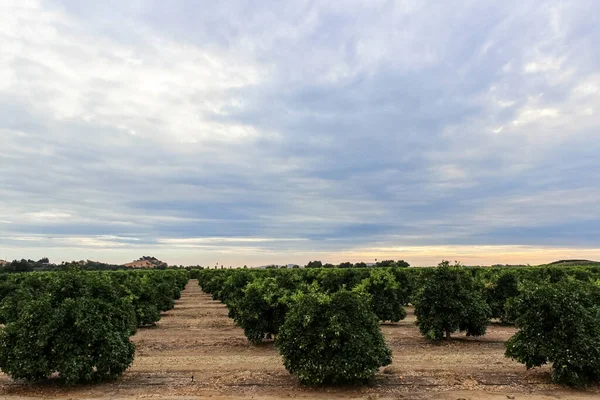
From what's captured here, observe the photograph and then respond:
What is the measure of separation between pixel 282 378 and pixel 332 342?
2.20 m

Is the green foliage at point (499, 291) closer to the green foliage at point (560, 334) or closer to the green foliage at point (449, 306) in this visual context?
the green foliage at point (449, 306)

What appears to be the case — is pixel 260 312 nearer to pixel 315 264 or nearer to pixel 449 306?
pixel 449 306

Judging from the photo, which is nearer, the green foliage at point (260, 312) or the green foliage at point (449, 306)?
the green foliage at point (449, 306)

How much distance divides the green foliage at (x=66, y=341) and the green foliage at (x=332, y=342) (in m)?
3.96

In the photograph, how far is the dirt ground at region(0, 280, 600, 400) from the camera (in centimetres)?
959

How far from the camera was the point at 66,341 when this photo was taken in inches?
387

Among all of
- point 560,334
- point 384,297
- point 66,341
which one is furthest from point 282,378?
point 384,297

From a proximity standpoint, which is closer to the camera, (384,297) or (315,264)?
(384,297)

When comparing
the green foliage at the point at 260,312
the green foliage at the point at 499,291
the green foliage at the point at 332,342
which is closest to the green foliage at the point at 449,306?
the green foliage at the point at 260,312

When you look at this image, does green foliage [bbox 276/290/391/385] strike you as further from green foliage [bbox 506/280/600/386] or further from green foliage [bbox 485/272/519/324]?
green foliage [bbox 485/272/519/324]

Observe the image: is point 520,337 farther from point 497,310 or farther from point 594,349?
point 497,310

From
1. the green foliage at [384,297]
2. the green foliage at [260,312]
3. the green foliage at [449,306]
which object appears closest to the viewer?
the green foliage at [449,306]

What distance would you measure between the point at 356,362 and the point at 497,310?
47.0 ft

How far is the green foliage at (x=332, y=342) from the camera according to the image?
9625mm
